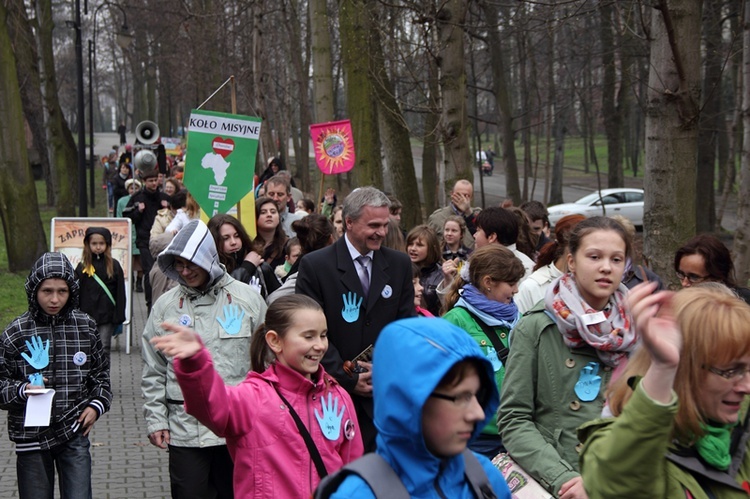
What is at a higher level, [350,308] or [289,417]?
[350,308]

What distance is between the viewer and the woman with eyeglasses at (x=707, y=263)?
19.1 ft

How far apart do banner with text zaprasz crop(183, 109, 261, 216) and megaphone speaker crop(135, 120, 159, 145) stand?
1751cm

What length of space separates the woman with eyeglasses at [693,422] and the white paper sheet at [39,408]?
3587 millimetres

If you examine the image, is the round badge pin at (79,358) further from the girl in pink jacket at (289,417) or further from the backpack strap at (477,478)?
the backpack strap at (477,478)

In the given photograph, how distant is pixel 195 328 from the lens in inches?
214

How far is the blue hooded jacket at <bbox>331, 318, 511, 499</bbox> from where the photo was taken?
2.38 m

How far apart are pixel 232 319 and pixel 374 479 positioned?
10.3 feet

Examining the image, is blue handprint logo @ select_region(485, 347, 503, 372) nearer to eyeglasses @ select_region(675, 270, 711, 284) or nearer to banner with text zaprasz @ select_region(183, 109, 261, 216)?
eyeglasses @ select_region(675, 270, 711, 284)

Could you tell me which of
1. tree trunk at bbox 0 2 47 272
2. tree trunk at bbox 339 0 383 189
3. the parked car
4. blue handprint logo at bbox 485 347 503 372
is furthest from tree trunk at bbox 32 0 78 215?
blue handprint logo at bbox 485 347 503 372

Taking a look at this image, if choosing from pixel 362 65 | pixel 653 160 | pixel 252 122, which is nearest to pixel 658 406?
pixel 653 160

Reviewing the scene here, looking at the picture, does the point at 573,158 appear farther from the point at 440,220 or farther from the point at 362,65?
the point at 440,220

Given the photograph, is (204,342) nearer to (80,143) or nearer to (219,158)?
(219,158)

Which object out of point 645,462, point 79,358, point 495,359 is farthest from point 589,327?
point 79,358

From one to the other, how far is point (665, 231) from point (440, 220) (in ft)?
9.73
